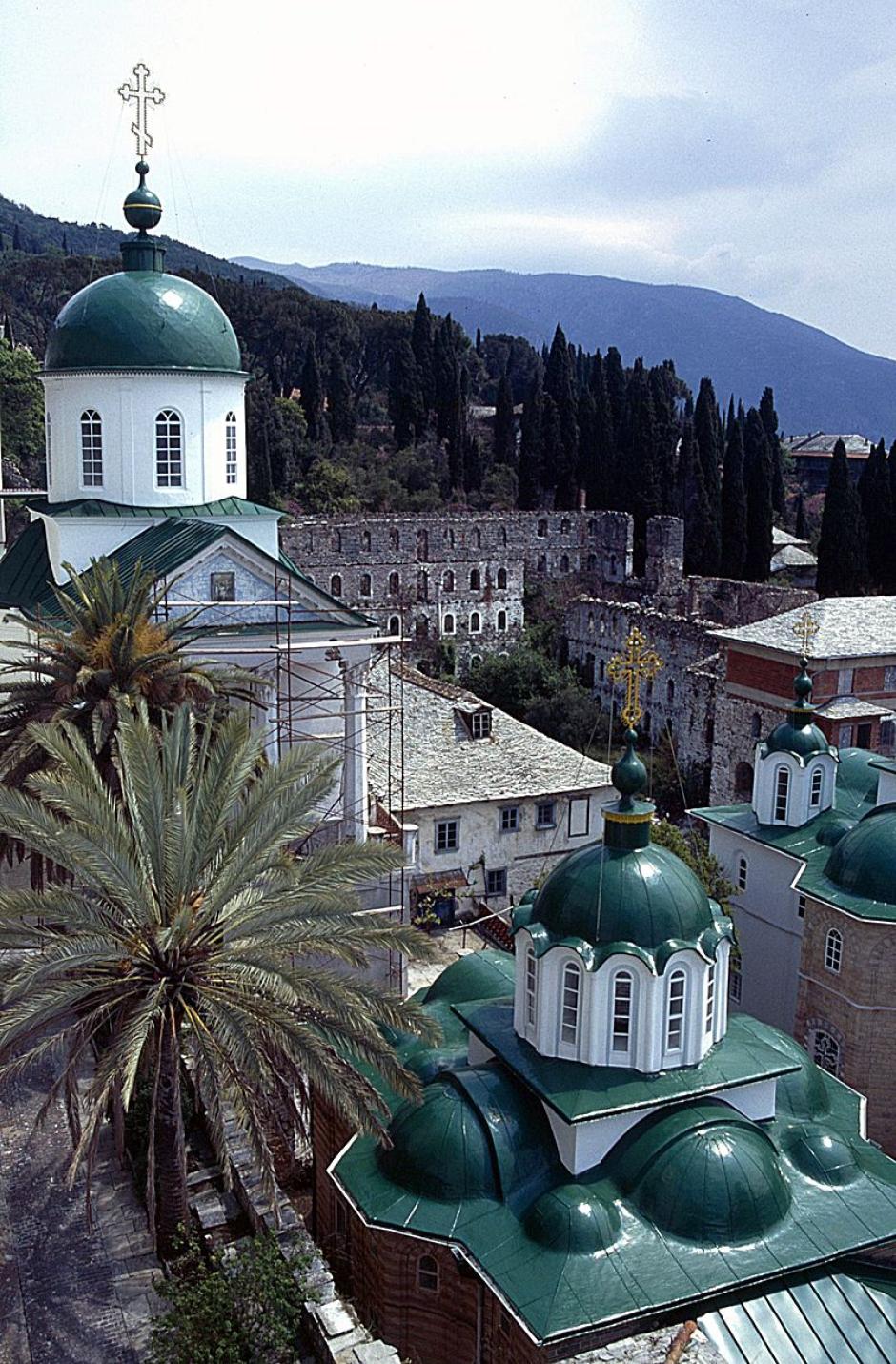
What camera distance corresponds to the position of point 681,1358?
9.19m

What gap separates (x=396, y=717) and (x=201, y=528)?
887cm

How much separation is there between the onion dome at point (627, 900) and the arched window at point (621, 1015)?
38cm

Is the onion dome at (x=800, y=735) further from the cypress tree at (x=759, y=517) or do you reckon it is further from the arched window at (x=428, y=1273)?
the cypress tree at (x=759, y=517)

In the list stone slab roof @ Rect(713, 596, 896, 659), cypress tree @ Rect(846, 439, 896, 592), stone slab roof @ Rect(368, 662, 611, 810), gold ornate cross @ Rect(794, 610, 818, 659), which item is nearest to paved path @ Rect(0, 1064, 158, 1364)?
stone slab roof @ Rect(368, 662, 611, 810)

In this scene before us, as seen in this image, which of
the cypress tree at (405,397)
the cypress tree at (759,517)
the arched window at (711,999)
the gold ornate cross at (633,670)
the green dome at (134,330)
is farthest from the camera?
the cypress tree at (405,397)

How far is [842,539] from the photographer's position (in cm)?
5056

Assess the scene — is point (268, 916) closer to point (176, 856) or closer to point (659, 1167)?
point (176, 856)

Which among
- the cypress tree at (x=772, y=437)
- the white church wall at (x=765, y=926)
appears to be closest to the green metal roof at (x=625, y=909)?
the white church wall at (x=765, y=926)

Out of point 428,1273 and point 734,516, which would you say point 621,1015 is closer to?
point 428,1273

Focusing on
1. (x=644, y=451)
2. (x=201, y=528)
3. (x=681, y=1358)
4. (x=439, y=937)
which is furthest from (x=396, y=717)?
(x=644, y=451)

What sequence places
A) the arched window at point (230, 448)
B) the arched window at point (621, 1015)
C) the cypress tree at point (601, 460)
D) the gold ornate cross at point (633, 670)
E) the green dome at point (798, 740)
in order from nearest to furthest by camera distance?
1. the arched window at point (621, 1015)
2. the gold ornate cross at point (633, 670)
3. the green dome at point (798, 740)
4. the arched window at point (230, 448)
5. the cypress tree at point (601, 460)

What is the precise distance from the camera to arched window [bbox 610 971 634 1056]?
12336mm

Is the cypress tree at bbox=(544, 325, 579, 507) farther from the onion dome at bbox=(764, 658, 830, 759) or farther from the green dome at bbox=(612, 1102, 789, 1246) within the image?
the green dome at bbox=(612, 1102, 789, 1246)

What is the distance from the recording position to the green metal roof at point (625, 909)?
40.5 feet
